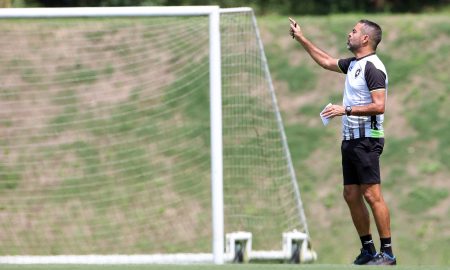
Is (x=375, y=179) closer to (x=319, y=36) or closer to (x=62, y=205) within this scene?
(x=62, y=205)

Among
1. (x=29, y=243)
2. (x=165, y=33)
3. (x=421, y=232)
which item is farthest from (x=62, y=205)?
(x=421, y=232)

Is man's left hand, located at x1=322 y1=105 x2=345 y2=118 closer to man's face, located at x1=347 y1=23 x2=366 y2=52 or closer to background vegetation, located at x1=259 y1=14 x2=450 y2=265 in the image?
man's face, located at x1=347 y1=23 x2=366 y2=52

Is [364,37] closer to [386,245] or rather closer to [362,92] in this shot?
[362,92]

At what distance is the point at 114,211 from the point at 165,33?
7.84 ft

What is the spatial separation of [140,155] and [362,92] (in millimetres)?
5030

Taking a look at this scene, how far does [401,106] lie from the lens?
46.7 feet

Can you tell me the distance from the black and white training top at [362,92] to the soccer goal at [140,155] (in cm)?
280

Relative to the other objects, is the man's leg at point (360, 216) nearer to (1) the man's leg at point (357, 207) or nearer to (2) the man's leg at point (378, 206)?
(1) the man's leg at point (357, 207)

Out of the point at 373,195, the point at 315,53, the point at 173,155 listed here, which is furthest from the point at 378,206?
the point at 173,155

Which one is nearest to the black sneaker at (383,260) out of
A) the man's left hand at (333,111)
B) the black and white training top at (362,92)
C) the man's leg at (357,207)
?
the man's leg at (357,207)

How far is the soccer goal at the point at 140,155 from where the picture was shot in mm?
11523

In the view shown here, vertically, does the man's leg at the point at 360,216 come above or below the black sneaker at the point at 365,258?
above

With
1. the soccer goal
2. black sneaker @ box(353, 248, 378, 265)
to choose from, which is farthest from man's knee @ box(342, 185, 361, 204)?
the soccer goal

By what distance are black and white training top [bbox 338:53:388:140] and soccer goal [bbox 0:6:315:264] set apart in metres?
2.80
